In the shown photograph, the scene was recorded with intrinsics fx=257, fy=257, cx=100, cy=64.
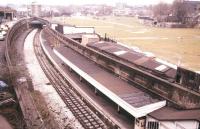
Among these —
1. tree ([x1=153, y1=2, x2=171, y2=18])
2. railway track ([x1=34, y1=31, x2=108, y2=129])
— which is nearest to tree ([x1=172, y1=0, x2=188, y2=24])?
tree ([x1=153, y1=2, x2=171, y2=18])

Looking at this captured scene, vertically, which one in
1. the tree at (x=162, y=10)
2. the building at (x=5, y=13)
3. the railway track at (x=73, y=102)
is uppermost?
the tree at (x=162, y=10)

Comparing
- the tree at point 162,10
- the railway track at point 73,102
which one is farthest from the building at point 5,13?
the tree at point 162,10

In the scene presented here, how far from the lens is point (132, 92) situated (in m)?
18.1

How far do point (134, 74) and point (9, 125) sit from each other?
10.1m

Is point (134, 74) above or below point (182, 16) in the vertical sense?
below

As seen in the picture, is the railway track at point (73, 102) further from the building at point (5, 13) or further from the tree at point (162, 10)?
the tree at point (162, 10)

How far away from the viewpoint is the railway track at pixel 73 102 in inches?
669

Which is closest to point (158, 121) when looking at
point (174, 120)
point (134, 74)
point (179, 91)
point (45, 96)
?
point (174, 120)

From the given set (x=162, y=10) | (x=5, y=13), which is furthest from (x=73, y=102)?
(x=162, y=10)

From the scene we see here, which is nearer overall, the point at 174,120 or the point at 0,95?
the point at 174,120

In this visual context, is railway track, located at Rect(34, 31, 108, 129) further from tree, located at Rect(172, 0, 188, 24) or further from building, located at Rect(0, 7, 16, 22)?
tree, located at Rect(172, 0, 188, 24)

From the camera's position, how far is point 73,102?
20.5 m

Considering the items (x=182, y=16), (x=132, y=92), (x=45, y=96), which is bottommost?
(x=45, y=96)

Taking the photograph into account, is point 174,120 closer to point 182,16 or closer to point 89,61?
point 89,61
